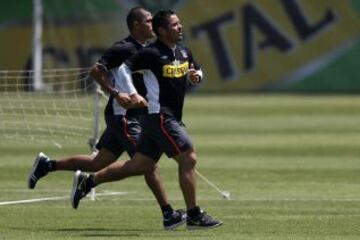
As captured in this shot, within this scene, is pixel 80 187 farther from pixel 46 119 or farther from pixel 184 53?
pixel 46 119

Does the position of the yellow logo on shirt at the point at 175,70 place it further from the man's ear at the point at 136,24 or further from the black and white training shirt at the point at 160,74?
the man's ear at the point at 136,24

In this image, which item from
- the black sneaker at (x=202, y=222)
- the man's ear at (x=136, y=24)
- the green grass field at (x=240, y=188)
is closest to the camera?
the black sneaker at (x=202, y=222)

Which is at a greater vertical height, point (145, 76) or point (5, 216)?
point (145, 76)

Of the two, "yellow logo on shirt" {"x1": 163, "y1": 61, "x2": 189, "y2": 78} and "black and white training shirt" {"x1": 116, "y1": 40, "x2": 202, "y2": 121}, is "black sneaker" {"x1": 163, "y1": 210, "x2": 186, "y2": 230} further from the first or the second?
"yellow logo on shirt" {"x1": 163, "y1": 61, "x2": 189, "y2": 78}

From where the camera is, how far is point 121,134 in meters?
14.6

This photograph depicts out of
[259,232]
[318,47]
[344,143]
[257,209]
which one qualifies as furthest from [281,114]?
[259,232]

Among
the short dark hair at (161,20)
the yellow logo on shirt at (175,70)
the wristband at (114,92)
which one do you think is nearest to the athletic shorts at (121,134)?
the wristband at (114,92)

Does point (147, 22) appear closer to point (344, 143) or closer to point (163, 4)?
point (344, 143)

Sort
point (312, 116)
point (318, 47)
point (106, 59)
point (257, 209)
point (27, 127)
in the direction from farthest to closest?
point (318, 47), point (312, 116), point (27, 127), point (257, 209), point (106, 59)

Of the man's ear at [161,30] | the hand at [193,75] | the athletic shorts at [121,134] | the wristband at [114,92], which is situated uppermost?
the man's ear at [161,30]

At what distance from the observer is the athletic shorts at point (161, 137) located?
43.5 feet

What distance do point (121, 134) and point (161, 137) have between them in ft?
4.21

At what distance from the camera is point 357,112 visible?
33.7 meters

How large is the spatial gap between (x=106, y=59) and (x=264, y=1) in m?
30.9
